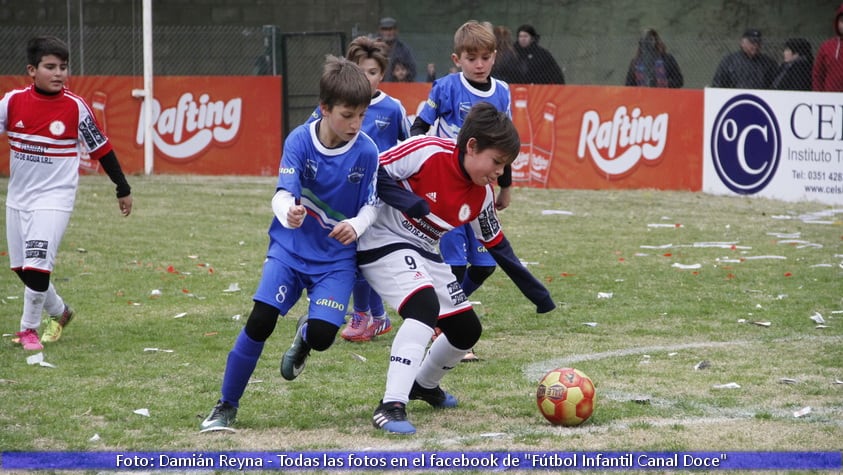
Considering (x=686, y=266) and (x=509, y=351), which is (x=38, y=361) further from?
(x=686, y=266)

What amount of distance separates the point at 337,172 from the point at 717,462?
2.15 m

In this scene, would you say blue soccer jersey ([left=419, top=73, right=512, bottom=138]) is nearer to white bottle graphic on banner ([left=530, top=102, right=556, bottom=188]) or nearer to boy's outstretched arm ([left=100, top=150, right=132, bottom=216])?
boy's outstretched arm ([left=100, top=150, right=132, bottom=216])

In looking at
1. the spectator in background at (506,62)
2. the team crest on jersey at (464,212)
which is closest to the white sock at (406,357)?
the team crest on jersey at (464,212)

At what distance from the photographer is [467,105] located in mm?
7883

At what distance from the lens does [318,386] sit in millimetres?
6434

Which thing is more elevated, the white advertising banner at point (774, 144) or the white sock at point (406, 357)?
the white advertising banner at point (774, 144)

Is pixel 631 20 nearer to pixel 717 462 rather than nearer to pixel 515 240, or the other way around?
pixel 515 240

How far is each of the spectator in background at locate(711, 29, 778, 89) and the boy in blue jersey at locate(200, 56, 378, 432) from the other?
42.3 feet

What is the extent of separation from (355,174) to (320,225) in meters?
0.30

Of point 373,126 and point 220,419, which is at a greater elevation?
point 373,126

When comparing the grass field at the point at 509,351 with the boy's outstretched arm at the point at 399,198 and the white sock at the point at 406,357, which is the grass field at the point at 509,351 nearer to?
the white sock at the point at 406,357

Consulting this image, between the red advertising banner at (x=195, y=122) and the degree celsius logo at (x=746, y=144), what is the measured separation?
7.42m

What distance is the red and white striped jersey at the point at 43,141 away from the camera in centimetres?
767

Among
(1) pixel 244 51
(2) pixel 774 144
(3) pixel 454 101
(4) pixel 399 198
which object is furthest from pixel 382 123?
(1) pixel 244 51
